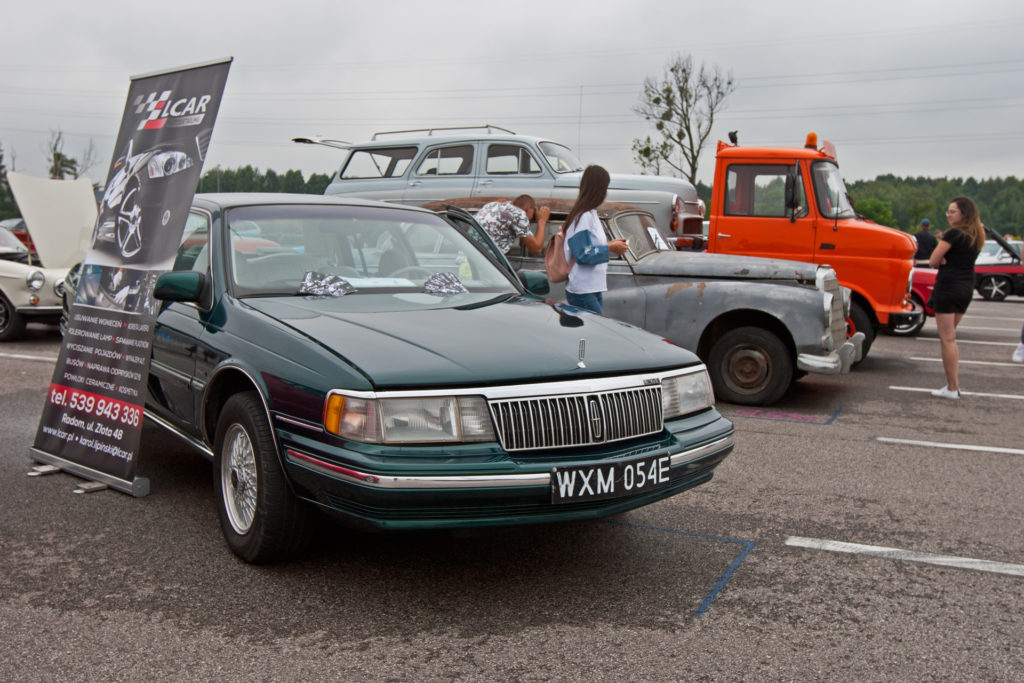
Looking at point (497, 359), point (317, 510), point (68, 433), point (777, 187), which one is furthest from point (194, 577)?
point (777, 187)

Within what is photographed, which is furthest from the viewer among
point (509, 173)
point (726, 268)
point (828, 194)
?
point (509, 173)

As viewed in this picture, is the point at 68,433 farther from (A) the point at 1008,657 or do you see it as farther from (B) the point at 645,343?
(A) the point at 1008,657

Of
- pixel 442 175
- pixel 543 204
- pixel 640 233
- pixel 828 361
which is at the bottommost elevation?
pixel 828 361

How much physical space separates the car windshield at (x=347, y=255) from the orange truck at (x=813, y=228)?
18.6ft

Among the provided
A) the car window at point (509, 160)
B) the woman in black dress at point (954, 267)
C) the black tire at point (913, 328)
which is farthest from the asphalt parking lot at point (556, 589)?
the black tire at point (913, 328)

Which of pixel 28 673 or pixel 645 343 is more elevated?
pixel 645 343

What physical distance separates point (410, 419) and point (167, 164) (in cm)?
241

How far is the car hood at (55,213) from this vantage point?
9.16 meters

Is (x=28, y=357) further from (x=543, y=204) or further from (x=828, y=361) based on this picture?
(x=828, y=361)

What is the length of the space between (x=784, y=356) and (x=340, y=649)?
5.44m

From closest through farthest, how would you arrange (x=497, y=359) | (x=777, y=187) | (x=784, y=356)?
(x=497, y=359) → (x=784, y=356) → (x=777, y=187)

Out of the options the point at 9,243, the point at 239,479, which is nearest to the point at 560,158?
the point at 9,243

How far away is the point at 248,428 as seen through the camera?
3402 millimetres

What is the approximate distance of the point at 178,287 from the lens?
12.9ft
